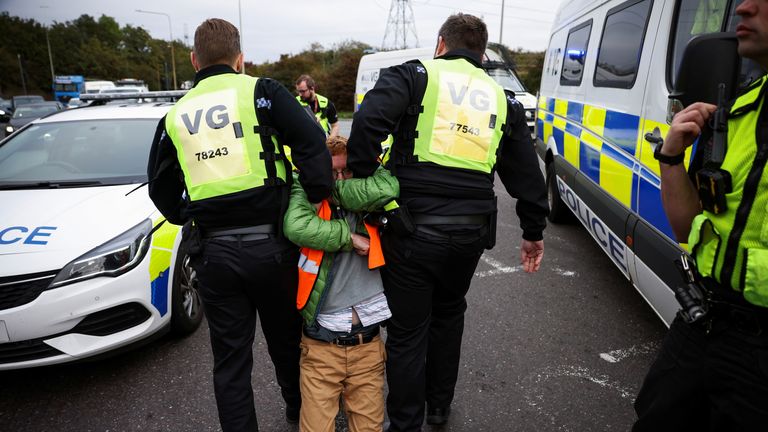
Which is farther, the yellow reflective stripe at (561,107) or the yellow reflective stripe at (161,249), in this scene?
the yellow reflective stripe at (561,107)

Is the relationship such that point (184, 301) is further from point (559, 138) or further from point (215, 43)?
point (559, 138)

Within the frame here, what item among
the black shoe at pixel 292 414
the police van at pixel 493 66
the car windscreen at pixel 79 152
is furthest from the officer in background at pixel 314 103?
the black shoe at pixel 292 414

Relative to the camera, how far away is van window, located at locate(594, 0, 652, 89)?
116 inches

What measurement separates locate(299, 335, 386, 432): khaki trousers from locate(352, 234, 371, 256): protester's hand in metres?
0.39

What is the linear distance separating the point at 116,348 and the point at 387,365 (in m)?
1.47

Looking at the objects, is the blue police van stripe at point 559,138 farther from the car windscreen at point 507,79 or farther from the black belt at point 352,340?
the car windscreen at point 507,79

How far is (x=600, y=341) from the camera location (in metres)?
3.14

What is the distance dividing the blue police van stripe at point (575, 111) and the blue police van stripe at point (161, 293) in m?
3.30

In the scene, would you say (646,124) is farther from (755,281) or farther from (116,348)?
(116,348)

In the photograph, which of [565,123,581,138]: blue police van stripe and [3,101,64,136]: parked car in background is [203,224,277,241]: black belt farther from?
[3,101,64,136]: parked car in background

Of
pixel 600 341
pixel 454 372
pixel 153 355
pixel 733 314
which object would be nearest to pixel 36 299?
pixel 153 355

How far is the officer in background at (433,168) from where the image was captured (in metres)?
1.91

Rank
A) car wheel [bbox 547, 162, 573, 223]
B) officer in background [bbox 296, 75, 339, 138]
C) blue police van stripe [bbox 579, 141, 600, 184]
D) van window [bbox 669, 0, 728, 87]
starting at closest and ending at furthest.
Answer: van window [bbox 669, 0, 728, 87] < blue police van stripe [bbox 579, 141, 600, 184] < car wheel [bbox 547, 162, 573, 223] < officer in background [bbox 296, 75, 339, 138]

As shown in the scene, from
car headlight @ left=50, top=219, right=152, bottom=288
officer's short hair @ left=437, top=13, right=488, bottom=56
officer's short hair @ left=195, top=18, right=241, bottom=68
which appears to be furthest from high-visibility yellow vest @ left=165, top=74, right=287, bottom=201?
car headlight @ left=50, top=219, right=152, bottom=288
